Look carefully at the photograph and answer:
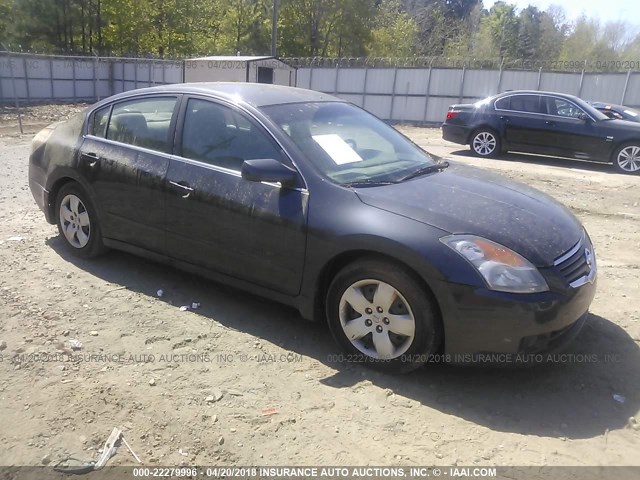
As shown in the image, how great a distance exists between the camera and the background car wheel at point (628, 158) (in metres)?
11.2

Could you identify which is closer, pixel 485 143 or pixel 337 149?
pixel 337 149

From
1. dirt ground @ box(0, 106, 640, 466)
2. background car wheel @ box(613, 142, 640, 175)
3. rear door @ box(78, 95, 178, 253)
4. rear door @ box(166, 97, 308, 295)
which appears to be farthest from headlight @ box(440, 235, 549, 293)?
background car wheel @ box(613, 142, 640, 175)

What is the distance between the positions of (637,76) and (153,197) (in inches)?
817

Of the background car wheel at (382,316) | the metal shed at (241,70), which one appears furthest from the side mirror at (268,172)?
the metal shed at (241,70)

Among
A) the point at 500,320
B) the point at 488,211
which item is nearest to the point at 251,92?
the point at 488,211

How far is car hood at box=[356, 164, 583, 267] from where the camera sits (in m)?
3.18

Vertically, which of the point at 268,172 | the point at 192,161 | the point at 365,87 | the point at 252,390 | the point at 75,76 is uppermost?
the point at 268,172

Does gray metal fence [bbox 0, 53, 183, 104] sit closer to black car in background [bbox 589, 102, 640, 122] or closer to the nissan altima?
black car in background [bbox 589, 102, 640, 122]

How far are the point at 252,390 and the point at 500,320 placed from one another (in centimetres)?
144

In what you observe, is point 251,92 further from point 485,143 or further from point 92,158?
point 485,143

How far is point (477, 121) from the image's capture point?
41.7ft

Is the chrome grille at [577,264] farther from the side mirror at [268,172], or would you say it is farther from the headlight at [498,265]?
the side mirror at [268,172]

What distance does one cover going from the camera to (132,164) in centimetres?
439

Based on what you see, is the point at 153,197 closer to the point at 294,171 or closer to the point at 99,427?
the point at 294,171
